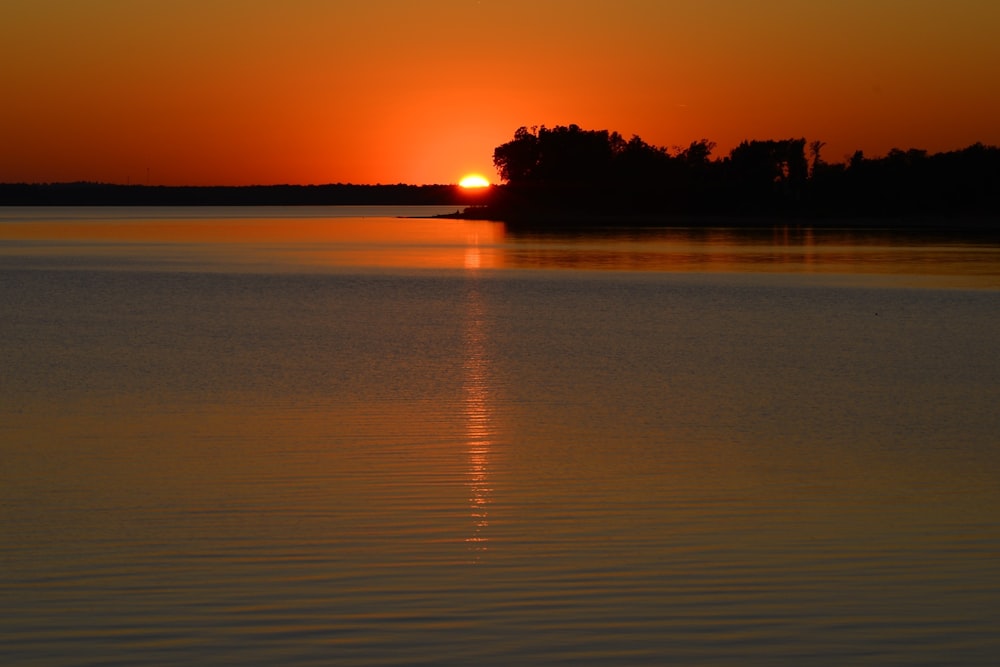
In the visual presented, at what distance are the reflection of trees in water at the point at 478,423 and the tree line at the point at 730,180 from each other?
402 feet

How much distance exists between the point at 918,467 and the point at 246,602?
7810 mm

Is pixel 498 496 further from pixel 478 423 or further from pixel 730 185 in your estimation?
pixel 730 185

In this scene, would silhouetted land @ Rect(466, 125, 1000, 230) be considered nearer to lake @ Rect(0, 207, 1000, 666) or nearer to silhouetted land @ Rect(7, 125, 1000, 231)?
silhouetted land @ Rect(7, 125, 1000, 231)

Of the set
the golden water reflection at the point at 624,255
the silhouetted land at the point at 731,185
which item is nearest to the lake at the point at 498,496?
the golden water reflection at the point at 624,255

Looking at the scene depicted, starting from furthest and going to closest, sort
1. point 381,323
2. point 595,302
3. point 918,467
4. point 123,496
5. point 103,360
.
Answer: point 595,302, point 381,323, point 103,360, point 918,467, point 123,496

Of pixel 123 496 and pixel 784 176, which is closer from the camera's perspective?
pixel 123 496

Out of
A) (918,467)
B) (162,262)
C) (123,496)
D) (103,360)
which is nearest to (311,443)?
(123,496)

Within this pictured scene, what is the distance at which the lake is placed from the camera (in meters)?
8.01

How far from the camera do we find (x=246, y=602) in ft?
28.1

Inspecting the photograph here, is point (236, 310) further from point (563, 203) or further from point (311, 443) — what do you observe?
point (563, 203)

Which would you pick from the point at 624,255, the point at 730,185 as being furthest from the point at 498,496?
the point at 730,185

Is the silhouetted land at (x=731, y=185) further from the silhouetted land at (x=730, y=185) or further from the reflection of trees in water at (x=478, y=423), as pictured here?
the reflection of trees in water at (x=478, y=423)

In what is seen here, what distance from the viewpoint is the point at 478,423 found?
53.5 feet

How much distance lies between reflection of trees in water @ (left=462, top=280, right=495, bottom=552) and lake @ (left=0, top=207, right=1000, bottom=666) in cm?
7
